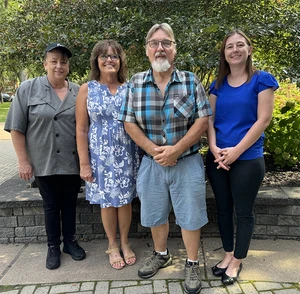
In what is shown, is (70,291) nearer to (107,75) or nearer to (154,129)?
(154,129)

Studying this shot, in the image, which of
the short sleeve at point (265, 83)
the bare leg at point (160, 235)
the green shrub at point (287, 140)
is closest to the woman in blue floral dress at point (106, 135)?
the bare leg at point (160, 235)

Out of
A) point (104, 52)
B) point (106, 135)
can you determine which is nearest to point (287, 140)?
point (106, 135)

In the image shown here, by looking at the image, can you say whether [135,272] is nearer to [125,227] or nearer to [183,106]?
[125,227]

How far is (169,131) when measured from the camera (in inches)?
95.7

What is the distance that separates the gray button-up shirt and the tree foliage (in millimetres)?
905

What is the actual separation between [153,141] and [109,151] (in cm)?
43

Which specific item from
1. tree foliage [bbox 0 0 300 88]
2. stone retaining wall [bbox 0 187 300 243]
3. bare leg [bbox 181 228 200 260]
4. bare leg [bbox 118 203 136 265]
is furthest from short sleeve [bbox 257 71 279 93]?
Result: bare leg [bbox 118 203 136 265]

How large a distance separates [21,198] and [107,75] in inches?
68.2

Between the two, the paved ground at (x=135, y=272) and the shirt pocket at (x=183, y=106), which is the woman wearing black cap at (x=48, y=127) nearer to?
the paved ground at (x=135, y=272)

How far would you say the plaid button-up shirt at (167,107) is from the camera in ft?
7.89

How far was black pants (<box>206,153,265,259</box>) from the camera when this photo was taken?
242 cm

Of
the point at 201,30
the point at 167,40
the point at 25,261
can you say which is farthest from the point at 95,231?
the point at 201,30

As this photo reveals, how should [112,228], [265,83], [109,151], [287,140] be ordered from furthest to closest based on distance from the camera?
1. [287,140]
2. [112,228]
3. [109,151]
4. [265,83]

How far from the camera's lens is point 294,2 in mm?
3963
